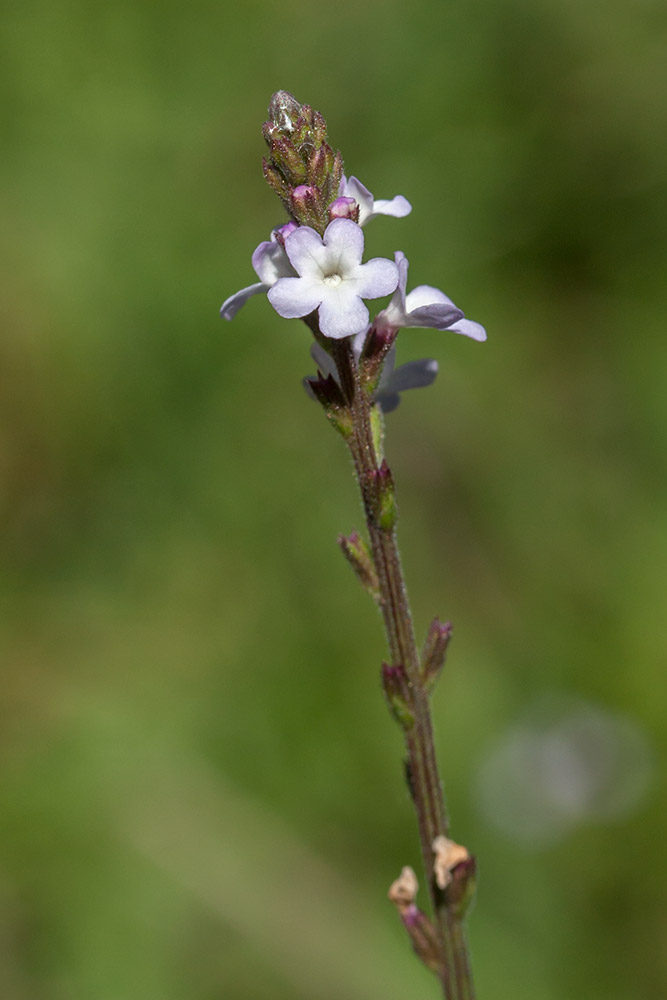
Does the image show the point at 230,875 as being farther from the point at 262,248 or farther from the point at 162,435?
the point at 262,248

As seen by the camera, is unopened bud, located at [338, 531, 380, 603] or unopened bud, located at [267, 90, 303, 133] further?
unopened bud, located at [338, 531, 380, 603]

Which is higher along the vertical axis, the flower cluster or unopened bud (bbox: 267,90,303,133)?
unopened bud (bbox: 267,90,303,133)

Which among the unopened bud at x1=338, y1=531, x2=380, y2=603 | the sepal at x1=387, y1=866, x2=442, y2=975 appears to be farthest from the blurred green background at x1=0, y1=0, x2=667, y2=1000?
the unopened bud at x1=338, y1=531, x2=380, y2=603

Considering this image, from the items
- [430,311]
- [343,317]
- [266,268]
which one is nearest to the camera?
[343,317]

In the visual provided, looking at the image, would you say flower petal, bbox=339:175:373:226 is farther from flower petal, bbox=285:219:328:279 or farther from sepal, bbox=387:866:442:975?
sepal, bbox=387:866:442:975

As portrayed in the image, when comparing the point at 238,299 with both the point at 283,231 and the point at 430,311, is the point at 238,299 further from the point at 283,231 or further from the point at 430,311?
the point at 430,311

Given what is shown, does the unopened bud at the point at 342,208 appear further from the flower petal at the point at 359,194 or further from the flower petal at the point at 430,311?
the flower petal at the point at 430,311

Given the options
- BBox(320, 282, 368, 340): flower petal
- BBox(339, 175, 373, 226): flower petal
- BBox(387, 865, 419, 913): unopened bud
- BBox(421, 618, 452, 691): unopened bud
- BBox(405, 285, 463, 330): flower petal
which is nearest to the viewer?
BBox(320, 282, 368, 340): flower petal

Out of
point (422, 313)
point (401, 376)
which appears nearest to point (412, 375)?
point (401, 376)
